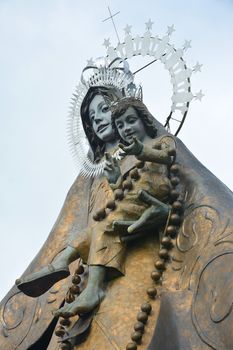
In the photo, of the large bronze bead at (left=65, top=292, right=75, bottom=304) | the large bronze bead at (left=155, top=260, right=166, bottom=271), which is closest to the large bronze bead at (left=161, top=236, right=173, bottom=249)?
the large bronze bead at (left=155, top=260, right=166, bottom=271)

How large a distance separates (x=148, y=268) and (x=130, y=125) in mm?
1044

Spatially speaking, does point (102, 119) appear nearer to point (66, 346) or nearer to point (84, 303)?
point (84, 303)

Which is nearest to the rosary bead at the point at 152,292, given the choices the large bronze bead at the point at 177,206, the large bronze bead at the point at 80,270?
the large bronze bead at the point at 177,206

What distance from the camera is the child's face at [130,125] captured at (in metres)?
6.46

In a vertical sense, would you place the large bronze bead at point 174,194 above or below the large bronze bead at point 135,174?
below

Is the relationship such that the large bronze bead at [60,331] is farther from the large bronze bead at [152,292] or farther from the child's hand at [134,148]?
the child's hand at [134,148]

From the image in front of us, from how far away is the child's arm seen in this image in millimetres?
5875

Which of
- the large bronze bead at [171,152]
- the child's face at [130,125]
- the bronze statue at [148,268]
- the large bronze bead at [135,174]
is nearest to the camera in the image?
the bronze statue at [148,268]

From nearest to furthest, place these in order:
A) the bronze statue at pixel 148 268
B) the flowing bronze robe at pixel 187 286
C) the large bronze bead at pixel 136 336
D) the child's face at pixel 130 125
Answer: the flowing bronze robe at pixel 187 286 < the bronze statue at pixel 148 268 < the large bronze bead at pixel 136 336 < the child's face at pixel 130 125

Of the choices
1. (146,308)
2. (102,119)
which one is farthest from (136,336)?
(102,119)

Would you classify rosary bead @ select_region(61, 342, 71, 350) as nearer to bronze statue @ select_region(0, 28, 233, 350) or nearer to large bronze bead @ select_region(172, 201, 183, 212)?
bronze statue @ select_region(0, 28, 233, 350)

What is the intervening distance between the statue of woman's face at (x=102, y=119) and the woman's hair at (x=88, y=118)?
1.5 inches

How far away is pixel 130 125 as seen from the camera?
21.2 feet

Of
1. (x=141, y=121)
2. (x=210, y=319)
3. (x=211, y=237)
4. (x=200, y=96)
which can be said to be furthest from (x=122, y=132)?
(x=210, y=319)
